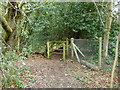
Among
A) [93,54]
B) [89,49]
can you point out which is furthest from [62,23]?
[93,54]

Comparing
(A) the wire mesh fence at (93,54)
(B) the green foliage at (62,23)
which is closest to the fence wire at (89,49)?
(A) the wire mesh fence at (93,54)

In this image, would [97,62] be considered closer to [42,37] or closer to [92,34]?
[92,34]

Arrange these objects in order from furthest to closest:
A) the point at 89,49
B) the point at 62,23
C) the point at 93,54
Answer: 1. the point at 62,23
2. the point at 89,49
3. the point at 93,54

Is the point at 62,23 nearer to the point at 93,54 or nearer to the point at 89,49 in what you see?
the point at 89,49

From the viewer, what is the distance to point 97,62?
4.46 metres

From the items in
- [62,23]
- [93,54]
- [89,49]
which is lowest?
[93,54]

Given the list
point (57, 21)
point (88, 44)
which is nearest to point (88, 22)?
point (88, 44)

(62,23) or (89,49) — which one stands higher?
(62,23)

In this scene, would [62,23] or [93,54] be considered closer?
[93,54]

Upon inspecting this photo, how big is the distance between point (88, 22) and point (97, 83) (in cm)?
347

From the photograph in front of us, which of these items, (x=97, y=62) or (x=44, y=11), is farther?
(x=44, y=11)

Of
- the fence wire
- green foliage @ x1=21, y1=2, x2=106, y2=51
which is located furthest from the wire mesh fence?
green foliage @ x1=21, y1=2, x2=106, y2=51

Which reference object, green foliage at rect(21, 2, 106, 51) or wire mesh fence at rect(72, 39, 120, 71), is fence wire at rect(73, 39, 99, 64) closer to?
wire mesh fence at rect(72, 39, 120, 71)

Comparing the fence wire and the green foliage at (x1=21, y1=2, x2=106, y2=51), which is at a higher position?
the green foliage at (x1=21, y1=2, x2=106, y2=51)
